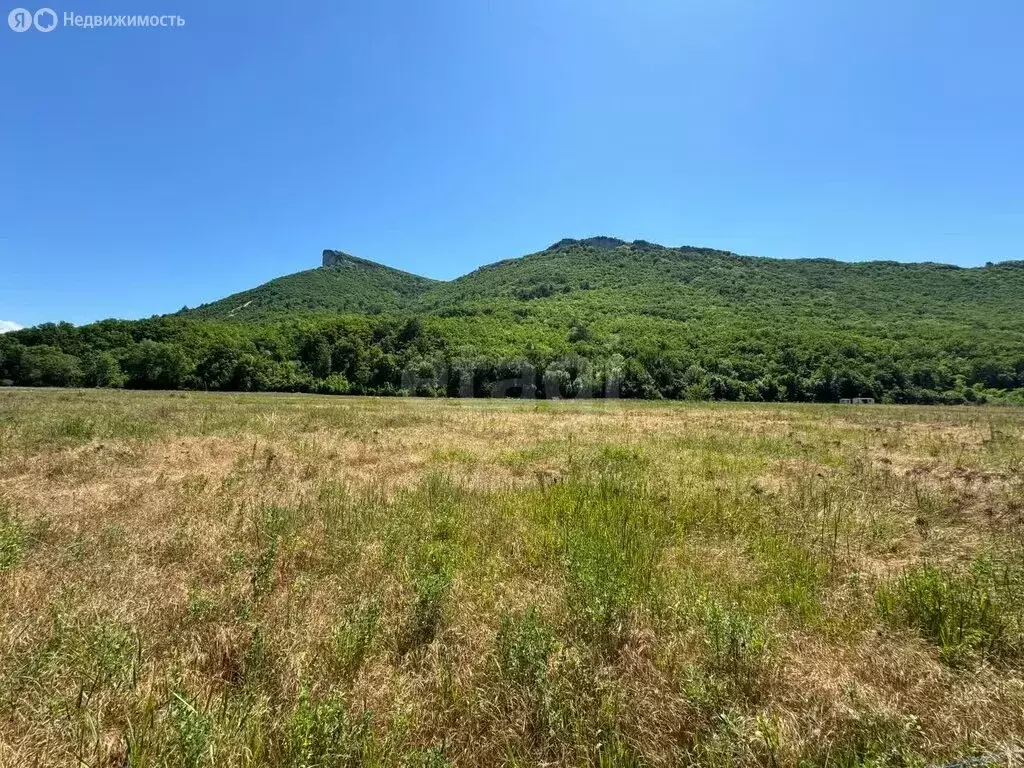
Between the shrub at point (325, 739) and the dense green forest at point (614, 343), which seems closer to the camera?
the shrub at point (325, 739)

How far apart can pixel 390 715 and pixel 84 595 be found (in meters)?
3.41

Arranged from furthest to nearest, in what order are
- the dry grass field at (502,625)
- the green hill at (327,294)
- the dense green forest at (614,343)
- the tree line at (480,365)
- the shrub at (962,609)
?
the green hill at (327,294), the dense green forest at (614,343), the tree line at (480,365), the shrub at (962,609), the dry grass field at (502,625)

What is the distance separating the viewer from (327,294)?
134 m

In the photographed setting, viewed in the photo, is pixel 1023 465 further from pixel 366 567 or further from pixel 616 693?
pixel 366 567

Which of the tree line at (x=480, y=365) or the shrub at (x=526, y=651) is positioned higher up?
the tree line at (x=480, y=365)

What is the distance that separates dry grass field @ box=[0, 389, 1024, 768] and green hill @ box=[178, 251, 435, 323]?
121418 mm

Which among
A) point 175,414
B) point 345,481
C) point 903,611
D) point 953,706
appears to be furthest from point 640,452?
point 175,414

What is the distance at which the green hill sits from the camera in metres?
127

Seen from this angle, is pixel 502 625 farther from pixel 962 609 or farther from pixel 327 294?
pixel 327 294

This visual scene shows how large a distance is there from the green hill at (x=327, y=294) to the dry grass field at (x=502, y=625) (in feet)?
398

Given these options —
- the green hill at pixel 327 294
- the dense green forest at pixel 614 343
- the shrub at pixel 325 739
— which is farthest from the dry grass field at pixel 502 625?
the green hill at pixel 327 294

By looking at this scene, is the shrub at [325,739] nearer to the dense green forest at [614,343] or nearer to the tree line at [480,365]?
the tree line at [480,365]

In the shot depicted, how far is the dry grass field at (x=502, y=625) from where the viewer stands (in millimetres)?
2822

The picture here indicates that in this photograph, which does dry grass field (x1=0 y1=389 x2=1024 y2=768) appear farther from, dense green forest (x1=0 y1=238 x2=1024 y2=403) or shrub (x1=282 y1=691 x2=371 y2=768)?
dense green forest (x1=0 y1=238 x2=1024 y2=403)
